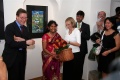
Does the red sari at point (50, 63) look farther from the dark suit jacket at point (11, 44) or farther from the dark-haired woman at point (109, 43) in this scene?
the dark-haired woman at point (109, 43)

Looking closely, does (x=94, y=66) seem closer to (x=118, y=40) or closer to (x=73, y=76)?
(x=73, y=76)

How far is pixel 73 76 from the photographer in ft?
10.4

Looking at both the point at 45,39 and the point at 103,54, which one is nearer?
the point at 103,54

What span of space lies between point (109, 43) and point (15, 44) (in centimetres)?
145

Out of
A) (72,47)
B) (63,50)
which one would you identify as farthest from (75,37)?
(63,50)

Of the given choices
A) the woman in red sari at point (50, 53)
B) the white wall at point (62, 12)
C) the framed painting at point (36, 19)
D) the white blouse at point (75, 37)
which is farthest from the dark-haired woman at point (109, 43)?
the framed painting at point (36, 19)

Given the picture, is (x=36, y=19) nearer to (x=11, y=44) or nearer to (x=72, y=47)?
(x=72, y=47)

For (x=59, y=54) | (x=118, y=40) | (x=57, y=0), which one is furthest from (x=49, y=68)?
(x=57, y=0)

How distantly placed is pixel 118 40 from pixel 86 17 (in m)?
1.26

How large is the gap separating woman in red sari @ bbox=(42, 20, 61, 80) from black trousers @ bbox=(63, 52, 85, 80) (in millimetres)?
235

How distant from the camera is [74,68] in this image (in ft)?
10.2

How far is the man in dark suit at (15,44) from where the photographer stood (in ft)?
7.37

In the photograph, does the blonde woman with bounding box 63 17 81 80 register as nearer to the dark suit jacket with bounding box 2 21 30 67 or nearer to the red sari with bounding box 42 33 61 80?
the red sari with bounding box 42 33 61 80

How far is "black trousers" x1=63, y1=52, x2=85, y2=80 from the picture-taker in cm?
306
